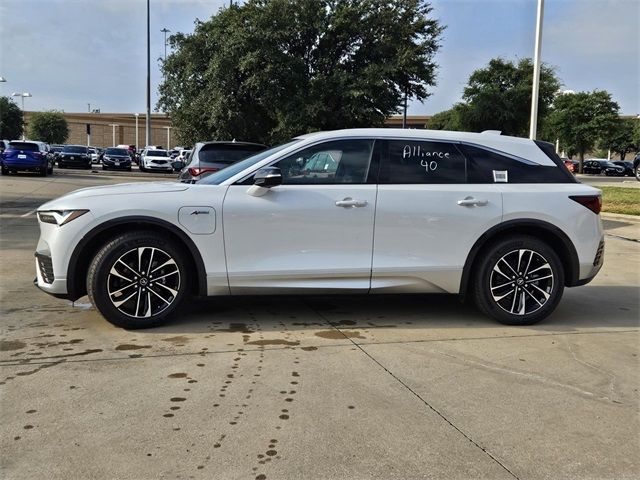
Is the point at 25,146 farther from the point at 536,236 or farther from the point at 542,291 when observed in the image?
the point at 542,291

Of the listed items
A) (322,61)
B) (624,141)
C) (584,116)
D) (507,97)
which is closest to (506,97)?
(507,97)

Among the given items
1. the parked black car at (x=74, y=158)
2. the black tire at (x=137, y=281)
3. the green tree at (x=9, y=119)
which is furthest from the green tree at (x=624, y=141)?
the green tree at (x=9, y=119)

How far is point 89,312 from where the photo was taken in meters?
5.41

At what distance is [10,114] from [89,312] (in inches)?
2835

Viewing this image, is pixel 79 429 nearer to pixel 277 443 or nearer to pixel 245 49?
pixel 277 443

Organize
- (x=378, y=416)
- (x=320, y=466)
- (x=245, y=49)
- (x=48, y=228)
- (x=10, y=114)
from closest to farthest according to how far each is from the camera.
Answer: (x=320, y=466) → (x=378, y=416) → (x=48, y=228) → (x=245, y=49) → (x=10, y=114)

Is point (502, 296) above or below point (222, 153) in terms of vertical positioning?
below

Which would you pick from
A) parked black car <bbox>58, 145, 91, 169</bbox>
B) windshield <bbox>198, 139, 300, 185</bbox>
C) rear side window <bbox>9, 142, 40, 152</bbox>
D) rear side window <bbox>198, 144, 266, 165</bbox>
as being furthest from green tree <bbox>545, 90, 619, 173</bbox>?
windshield <bbox>198, 139, 300, 185</bbox>

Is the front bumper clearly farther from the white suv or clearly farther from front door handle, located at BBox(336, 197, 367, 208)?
front door handle, located at BBox(336, 197, 367, 208)

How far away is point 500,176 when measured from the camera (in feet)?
17.7

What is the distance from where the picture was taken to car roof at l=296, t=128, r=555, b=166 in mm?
→ 5293

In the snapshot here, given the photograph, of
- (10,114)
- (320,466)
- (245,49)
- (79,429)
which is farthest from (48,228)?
(10,114)

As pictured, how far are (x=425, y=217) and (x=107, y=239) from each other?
2.77 m

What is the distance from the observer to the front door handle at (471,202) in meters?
5.21
